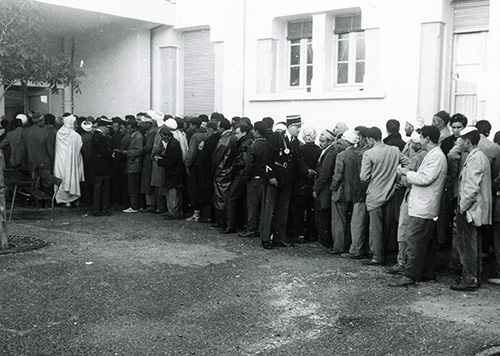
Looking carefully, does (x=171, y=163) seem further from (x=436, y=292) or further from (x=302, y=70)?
(x=436, y=292)

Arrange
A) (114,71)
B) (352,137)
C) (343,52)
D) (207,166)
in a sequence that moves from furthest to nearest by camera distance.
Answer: (114,71), (343,52), (207,166), (352,137)

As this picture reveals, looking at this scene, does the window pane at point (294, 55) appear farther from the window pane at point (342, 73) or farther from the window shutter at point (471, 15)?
the window shutter at point (471, 15)

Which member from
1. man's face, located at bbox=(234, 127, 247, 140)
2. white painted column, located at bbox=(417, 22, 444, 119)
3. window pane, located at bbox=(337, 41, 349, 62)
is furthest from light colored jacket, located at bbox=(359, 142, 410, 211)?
window pane, located at bbox=(337, 41, 349, 62)

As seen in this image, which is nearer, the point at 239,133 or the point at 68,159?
the point at 239,133

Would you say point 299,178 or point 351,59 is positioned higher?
point 351,59

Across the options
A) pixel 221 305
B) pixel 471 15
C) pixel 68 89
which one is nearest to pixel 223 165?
pixel 221 305

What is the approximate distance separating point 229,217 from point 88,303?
4500 mm

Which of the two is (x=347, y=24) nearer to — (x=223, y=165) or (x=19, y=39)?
(x=223, y=165)

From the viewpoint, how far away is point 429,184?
7.18 metres

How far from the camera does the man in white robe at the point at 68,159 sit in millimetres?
12945

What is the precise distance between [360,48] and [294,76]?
199cm

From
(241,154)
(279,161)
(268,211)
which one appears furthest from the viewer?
(241,154)

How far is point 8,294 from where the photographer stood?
6.66 m

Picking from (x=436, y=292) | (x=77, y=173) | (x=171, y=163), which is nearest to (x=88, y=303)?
(x=436, y=292)
